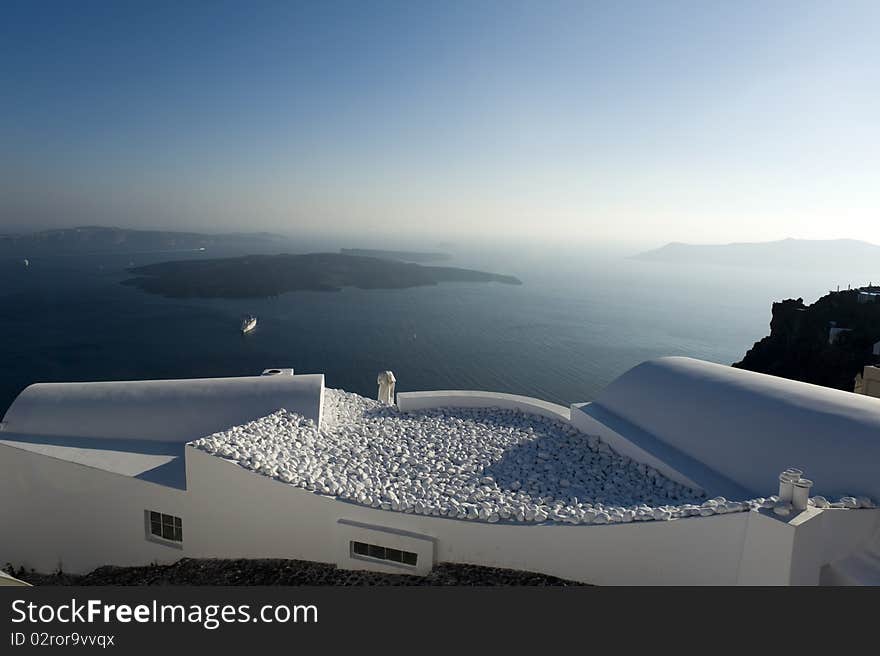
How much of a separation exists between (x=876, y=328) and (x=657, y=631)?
37.9 metres

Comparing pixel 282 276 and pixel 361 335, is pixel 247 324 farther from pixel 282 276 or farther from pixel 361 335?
pixel 282 276

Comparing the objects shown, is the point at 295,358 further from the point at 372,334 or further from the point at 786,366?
the point at 786,366

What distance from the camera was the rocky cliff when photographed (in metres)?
29.5

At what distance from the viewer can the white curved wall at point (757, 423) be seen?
5.62 metres

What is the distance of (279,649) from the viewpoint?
3.22 meters

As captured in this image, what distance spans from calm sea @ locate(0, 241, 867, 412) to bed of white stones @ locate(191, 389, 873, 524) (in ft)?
113

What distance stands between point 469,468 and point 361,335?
57.1 meters

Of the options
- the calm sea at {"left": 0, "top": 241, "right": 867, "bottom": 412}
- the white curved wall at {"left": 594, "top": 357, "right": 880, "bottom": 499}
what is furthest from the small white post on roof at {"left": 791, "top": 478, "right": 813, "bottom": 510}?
the calm sea at {"left": 0, "top": 241, "right": 867, "bottom": 412}

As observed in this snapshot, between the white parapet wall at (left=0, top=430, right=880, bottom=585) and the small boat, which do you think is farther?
the small boat

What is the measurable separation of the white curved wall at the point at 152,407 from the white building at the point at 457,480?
4 centimetres

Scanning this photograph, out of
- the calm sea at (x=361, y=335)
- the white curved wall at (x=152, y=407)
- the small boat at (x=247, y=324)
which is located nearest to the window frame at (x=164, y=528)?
the white curved wall at (x=152, y=407)

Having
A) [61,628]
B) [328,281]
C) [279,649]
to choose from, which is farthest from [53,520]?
[328,281]

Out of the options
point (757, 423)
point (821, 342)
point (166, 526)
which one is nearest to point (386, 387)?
point (166, 526)

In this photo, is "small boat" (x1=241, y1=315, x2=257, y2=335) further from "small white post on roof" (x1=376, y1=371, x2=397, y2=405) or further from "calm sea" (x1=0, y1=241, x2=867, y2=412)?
"small white post on roof" (x1=376, y1=371, x2=397, y2=405)
